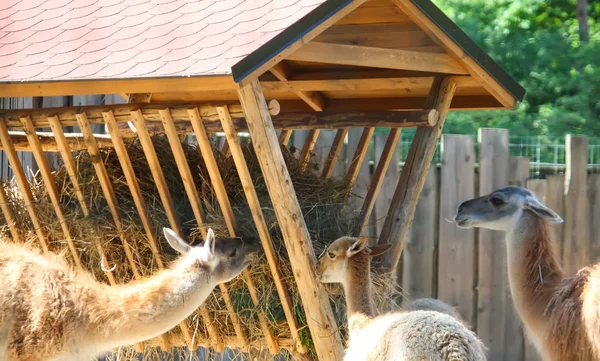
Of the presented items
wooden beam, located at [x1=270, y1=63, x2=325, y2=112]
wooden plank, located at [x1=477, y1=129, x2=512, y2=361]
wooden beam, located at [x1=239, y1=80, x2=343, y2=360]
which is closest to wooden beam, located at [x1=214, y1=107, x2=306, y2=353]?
wooden beam, located at [x1=239, y1=80, x2=343, y2=360]

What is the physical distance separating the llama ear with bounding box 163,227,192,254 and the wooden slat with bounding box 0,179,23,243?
1.63 meters

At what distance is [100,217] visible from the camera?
7.14 metres

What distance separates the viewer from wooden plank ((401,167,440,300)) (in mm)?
9875

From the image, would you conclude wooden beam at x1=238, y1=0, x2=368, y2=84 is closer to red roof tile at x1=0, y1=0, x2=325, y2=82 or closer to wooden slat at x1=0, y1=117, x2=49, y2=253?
red roof tile at x1=0, y1=0, x2=325, y2=82

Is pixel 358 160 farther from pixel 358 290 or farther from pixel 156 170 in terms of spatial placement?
pixel 156 170

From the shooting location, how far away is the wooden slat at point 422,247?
32.4ft

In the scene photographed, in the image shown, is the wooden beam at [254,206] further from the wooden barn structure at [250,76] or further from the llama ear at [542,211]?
the llama ear at [542,211]

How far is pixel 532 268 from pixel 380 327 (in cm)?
165

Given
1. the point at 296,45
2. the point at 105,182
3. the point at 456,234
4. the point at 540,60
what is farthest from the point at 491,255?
the point at 540,60

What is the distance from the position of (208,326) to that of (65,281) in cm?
118

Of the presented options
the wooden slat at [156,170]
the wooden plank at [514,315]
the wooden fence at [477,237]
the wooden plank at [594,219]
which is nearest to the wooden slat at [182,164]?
the wooden slat at [156,170]

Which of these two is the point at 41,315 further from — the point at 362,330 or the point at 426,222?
the point at 426,222

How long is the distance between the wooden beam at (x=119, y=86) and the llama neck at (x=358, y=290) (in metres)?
1.51

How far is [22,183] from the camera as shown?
729 cm
